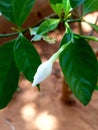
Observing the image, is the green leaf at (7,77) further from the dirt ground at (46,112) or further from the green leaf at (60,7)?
the dirt ground at (46,112)

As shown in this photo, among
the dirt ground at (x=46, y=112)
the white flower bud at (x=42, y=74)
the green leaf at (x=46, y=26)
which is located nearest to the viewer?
the white flower bud at (x=42, y=74)

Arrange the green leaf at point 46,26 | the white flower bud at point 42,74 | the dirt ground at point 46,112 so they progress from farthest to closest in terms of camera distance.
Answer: the dirt ground at point 46,112 → the green leaf at point 46,26 → the white flower bud at point 42,74

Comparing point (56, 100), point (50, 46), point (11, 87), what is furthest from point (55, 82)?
point (11, 87)

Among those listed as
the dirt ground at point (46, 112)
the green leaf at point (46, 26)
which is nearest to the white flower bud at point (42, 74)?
the green leaf at point (46, 26)

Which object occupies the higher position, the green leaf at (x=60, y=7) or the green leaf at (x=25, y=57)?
the green leaf at (x=60, y=7)

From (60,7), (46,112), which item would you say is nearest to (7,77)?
(60,7)

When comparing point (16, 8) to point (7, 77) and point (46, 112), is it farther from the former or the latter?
point (46, 112)

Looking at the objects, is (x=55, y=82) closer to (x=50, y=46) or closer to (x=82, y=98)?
(x=50, y=46)

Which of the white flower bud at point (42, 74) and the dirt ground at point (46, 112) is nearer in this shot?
the white flower bud at point (42, 74)
